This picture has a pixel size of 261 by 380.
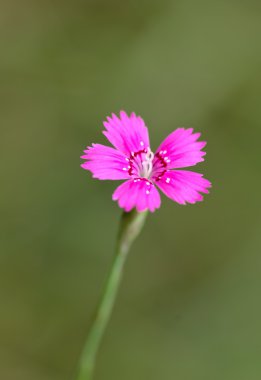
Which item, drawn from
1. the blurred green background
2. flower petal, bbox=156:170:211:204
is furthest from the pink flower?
the blurred green background

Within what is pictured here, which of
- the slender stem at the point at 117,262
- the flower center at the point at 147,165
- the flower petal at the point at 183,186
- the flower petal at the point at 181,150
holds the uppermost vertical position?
the flower petal at the point at 181,150

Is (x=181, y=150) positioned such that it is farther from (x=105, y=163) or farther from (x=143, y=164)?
(x=105, y=163)

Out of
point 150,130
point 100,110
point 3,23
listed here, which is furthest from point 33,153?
point 3,23

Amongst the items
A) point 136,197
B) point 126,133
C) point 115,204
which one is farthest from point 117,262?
point 115,204

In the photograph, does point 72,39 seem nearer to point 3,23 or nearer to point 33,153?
point 3,23

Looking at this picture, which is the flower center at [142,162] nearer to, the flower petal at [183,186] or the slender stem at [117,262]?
the flower petal at [183,186]

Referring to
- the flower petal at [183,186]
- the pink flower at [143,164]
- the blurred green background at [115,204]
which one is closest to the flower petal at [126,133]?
the pink flower at [143,164]
